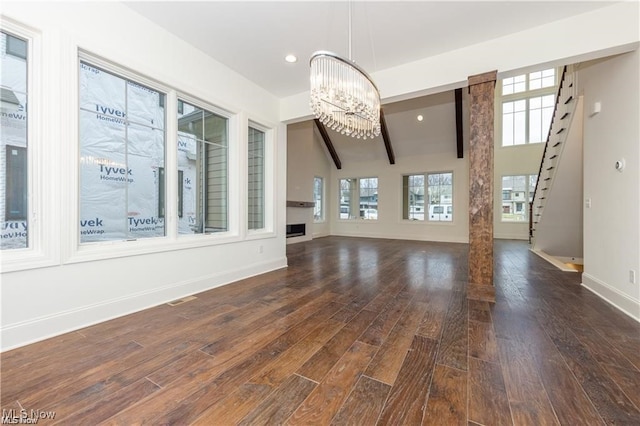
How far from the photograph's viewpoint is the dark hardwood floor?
128 centimetres

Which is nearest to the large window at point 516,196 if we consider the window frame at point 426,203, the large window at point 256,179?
the window frame at point 426,203

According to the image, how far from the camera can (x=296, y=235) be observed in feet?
26.6

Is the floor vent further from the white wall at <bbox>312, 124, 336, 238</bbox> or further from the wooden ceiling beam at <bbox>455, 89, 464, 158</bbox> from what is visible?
the wooden ceiling beam at <bbox>455, 89, 464, 158</bbox>

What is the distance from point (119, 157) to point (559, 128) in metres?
6.49

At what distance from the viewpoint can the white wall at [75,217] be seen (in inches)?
76.5

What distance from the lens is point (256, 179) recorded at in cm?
422

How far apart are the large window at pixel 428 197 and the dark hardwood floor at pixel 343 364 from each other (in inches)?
226

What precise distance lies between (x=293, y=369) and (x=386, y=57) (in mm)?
3399

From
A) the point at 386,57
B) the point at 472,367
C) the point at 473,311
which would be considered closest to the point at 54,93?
the point at 386,57

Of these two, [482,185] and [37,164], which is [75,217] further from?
[482,185]

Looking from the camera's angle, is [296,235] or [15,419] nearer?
[15,419]

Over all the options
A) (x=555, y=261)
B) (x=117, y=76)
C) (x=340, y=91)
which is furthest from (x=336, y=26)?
(x=555, y=261)

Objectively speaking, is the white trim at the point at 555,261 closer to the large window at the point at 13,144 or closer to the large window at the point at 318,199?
the large window at the point at 318,199

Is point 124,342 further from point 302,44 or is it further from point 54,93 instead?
point 302,44
